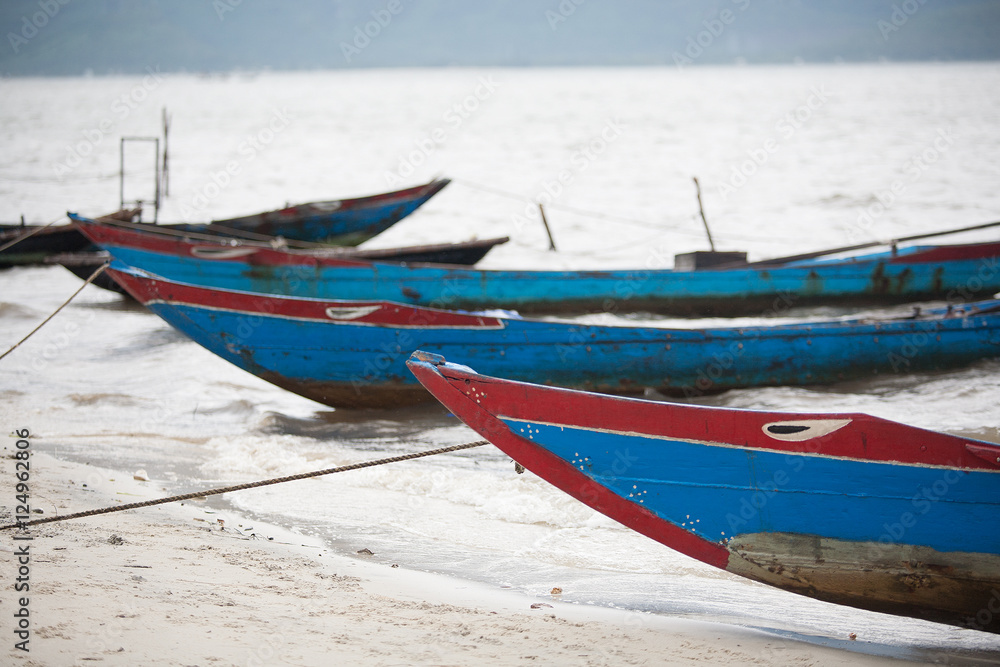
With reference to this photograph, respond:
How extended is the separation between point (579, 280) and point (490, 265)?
6.64 m

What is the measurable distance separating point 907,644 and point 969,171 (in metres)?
27.8

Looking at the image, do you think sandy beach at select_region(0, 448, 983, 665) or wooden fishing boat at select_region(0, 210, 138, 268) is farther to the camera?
wooden fishing boat at select_region(0, 210, 138, 268)

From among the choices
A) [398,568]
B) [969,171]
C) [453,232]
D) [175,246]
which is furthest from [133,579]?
[969,171]

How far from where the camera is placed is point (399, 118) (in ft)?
226

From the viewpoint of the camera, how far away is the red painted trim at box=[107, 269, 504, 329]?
22.2 ft

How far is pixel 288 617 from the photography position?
3.57 meters

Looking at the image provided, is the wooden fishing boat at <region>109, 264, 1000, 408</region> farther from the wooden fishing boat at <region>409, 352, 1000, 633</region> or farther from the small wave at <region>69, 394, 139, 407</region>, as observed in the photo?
the wooden fishing boat at <region>409, 352, 1000, 633</region>
